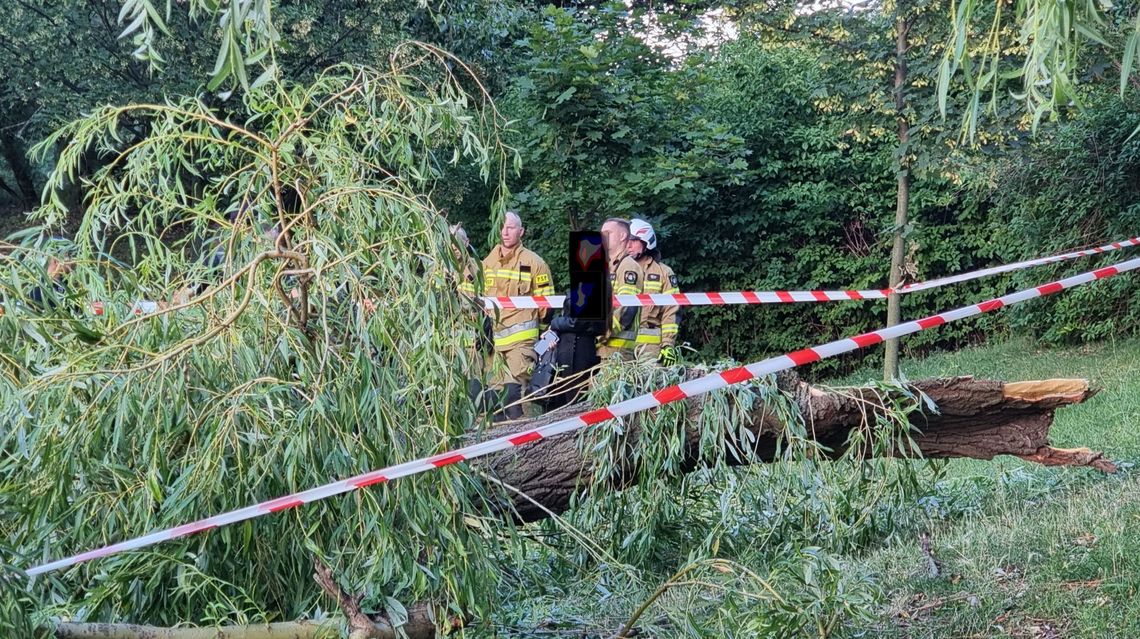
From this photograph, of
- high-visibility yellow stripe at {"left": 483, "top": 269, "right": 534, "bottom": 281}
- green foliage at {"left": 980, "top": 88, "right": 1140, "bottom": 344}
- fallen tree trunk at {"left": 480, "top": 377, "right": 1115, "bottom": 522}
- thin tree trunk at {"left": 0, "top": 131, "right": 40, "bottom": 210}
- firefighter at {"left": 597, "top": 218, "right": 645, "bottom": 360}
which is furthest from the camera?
thin tree trunk at {"left": 0, "top": 131, "right": 40, "bottom": 210}

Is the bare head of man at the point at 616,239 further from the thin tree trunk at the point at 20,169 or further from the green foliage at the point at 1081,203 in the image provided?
the thin tree trunk at the point at 20,169

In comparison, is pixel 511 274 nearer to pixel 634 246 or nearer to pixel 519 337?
pixel 519 337

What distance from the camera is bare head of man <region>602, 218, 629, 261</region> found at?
801 centimetres

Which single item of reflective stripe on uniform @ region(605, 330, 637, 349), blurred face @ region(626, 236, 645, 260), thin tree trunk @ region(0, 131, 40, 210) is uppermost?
thin tree trunk @ region(0, 131, 40, 210)

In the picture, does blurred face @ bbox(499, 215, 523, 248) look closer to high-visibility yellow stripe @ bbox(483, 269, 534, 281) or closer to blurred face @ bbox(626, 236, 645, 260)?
high-visibility yellow stripe @ bbox(483, 269, 534, 281)

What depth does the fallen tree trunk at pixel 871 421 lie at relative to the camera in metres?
4.39

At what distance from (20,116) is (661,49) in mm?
8956

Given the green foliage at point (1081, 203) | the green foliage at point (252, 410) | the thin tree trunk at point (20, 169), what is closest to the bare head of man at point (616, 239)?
the green foliage at point (1081, 203)

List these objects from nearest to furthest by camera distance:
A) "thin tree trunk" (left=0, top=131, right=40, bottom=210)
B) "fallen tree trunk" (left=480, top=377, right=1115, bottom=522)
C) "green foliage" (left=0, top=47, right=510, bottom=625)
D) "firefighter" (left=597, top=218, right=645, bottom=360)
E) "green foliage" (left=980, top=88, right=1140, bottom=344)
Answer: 1. "green foliage" (left=0, top=47, right=510, bottom=625)
2. "fallen tree trunk" (left=480, top=377, right=1115, bottom=522)
3. "firefighter" (left=597, top=218, right=645, bottom=360)
4. "green foliage" (left=980, top=88, right=1140, bottom=344)
5. "thin tree trunk" (left=0, top=131, right=40, bottom=210)

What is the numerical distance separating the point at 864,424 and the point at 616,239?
144 inches

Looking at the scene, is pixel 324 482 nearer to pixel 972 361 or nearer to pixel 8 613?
pixel 8 613

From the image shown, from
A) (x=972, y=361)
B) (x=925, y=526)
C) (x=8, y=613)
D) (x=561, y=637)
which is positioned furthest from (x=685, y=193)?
(x=8, y=613)

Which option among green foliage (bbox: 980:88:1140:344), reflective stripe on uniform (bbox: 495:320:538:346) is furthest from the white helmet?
green foliage (bbox: 980:88:1140:344)

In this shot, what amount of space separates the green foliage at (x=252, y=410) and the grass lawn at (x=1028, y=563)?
152cm
